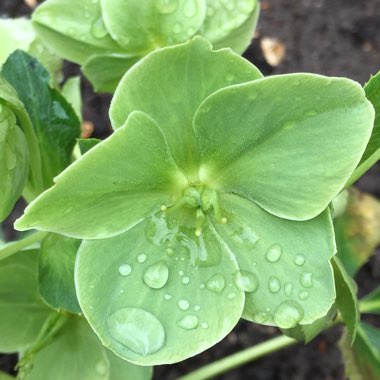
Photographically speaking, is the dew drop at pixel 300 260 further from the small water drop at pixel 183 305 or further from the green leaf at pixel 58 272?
the green leaf at pixel 58 272

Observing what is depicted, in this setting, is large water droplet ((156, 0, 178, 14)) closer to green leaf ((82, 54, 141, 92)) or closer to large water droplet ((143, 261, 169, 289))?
green leaf ((82, 54, 141, 92))

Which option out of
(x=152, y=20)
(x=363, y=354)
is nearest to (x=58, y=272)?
(x=152, y=20)

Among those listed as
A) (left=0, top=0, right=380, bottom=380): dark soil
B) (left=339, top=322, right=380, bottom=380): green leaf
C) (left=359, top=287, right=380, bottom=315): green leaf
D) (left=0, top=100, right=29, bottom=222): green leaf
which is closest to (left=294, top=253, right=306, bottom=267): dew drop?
(left=0, top=100, right=29, bottom=222): green leaf

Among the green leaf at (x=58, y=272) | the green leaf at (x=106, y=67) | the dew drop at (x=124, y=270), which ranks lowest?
the green leaf at (x=58, y=272)

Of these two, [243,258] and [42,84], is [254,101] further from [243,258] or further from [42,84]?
[42,84]

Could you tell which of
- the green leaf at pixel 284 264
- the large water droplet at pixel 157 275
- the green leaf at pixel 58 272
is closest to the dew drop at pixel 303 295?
the green leaf at pixel 284 264

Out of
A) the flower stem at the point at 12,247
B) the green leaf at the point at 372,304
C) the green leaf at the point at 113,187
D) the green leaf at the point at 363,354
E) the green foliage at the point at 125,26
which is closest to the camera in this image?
the green leaf at the point at 113,187
